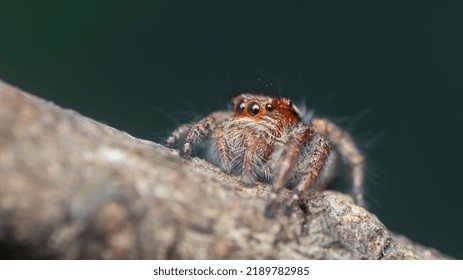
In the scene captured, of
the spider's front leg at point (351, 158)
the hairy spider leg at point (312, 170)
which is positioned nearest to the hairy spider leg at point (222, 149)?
the hairy spider leg at point (312, 170)

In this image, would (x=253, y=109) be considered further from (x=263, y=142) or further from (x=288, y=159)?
(x=288, y=159)

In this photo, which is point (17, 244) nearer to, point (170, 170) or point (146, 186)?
point (146, 186)

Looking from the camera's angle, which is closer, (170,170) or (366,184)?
(170,170)

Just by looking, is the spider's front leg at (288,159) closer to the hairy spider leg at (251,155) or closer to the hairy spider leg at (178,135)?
the hairy spider leg at (251,155)

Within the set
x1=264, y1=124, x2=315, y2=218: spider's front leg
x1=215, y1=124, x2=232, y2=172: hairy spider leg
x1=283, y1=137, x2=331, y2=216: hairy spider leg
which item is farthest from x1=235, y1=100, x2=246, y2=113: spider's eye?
x1=283, y1=137, x2=331, y2=216: hairy spider leg

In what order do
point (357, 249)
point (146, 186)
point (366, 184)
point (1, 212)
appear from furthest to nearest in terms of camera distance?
1. point (366, 184)
2. point (357, 249)
3. point (146, 186)
4. point (1, 212)

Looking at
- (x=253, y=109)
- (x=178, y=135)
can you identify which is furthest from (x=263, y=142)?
(x=178, y=135)
